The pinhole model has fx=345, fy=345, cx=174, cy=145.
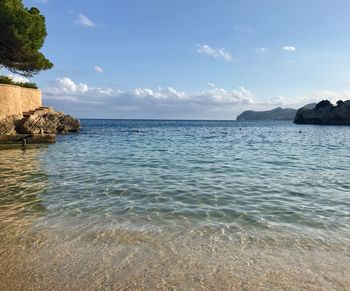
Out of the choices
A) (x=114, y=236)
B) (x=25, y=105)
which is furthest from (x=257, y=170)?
(x=25, y=105)

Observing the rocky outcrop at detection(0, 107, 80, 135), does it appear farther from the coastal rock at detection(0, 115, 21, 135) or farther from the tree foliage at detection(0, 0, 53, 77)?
the tree foliage at detection(0, 0, 53, 77)

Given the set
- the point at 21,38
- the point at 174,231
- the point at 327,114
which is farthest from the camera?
the point at 327,114

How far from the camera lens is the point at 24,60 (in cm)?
3950

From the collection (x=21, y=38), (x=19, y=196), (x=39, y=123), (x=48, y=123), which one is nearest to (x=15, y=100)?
(x=39, y=123)

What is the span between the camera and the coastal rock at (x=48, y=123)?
39.8m

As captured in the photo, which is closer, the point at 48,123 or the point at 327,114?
the point at 48,123

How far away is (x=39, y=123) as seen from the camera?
43594 millimetres

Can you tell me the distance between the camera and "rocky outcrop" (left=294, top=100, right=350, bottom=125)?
11894 centimetres

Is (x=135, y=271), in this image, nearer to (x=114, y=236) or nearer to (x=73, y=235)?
(x=114, y=236)

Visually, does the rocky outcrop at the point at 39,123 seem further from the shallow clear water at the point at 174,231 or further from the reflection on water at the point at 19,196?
the shallow clear water at the point at 174,231

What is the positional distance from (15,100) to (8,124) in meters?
3.66

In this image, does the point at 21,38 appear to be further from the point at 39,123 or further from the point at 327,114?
the point at 327,114

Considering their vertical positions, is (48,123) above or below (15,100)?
below

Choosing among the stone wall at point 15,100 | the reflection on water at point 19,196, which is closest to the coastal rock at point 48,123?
the stone wall at point 15,100
